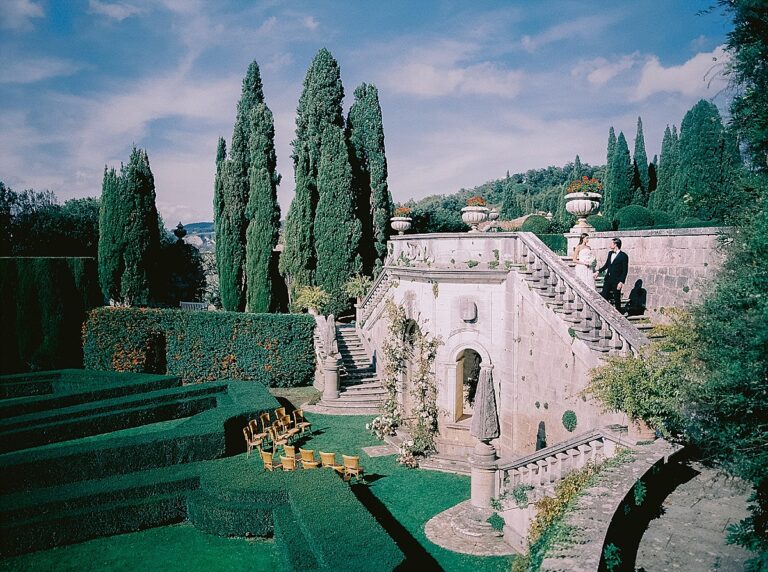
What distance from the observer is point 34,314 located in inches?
1019

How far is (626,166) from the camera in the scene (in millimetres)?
44219

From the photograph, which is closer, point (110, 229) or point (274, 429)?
point (274, 429)

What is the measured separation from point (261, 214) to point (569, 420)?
2219 centimetres

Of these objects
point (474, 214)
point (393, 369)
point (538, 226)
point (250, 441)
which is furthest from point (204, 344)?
point (538, 226)

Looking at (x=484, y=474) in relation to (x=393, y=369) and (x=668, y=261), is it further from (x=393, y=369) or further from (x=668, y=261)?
(x=668, y=261)

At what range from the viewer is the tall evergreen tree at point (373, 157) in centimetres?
3234

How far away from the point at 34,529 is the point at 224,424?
5630mm

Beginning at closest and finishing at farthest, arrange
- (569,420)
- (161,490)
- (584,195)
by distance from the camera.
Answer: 1. (569,420)
2. (161,490)
3. (584,195)

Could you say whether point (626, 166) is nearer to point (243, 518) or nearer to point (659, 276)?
point (659, 276)

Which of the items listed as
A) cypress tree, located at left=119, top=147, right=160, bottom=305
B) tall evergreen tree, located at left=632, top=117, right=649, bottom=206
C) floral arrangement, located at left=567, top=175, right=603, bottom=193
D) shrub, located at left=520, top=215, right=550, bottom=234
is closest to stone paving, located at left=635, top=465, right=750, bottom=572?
floral arrangement, located at left=567, top=175, right=603, bottom=193

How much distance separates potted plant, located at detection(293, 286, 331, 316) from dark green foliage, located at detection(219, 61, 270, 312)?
532 centimetres

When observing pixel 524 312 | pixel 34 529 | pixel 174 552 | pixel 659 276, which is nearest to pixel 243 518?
pixel 174 552

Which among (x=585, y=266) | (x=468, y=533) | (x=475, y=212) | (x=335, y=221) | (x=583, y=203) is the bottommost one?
(x=468, y=533)

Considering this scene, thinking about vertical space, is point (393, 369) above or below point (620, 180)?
below
